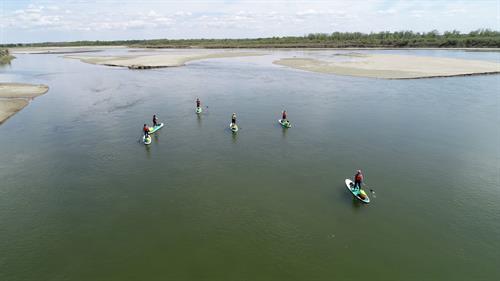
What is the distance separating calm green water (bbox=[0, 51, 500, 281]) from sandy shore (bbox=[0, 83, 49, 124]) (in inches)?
119

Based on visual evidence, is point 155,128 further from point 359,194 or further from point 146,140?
point 359,194

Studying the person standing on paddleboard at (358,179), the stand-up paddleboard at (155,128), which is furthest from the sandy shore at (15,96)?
the person standing on paddleboard at (358,179)

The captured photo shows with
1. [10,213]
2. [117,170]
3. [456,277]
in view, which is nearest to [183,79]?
[117,170]

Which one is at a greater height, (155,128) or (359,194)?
(155,128)

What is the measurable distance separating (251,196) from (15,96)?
50.5m

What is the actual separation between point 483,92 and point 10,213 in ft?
210

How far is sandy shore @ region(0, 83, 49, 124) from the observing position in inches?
1644

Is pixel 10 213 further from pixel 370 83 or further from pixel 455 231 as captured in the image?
pixel 370 83

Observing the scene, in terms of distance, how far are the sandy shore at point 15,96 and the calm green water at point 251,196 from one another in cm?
302

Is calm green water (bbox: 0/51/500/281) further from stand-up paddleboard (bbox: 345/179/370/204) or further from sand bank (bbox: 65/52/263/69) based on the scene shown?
sand bank (bbox: 65/52/263/69)

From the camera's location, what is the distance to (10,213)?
61.4 feet

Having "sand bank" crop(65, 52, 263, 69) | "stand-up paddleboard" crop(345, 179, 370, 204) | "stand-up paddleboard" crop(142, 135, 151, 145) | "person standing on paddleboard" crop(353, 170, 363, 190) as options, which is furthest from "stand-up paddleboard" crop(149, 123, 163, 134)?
"sand bank" crop(65, 52, 263, 69)

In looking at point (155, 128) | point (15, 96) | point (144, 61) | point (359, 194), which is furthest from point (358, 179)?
point (144, 61)

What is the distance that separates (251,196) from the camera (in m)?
20.3
